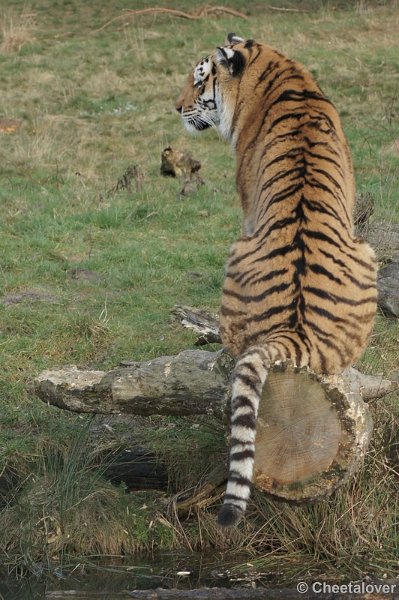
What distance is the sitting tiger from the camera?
5.04 m

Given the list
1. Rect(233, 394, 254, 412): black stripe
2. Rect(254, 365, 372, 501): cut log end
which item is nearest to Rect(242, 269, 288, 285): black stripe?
Rect(254, 365, 372, 501): cut log end

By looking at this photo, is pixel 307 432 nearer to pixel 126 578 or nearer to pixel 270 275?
pixel 270 275

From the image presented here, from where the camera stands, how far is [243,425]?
191 inches

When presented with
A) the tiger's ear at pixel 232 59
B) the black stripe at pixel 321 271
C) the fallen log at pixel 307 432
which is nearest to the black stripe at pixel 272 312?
the black stripe at pixel 321 271

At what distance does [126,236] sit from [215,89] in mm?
3586

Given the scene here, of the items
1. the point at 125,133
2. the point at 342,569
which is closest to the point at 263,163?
the point at 342,569

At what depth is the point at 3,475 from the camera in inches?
262

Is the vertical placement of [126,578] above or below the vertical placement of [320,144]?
below

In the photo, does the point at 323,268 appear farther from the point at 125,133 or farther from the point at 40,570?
the point at 125,133

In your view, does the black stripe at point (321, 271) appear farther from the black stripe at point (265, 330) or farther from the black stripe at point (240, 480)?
the black stripe at point (240, 480)

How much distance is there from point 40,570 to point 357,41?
1373 centimetres

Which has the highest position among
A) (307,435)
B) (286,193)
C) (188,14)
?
(286,193)

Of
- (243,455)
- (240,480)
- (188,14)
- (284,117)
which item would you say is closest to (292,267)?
(243,455)

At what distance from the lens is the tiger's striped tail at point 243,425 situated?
4.66m
